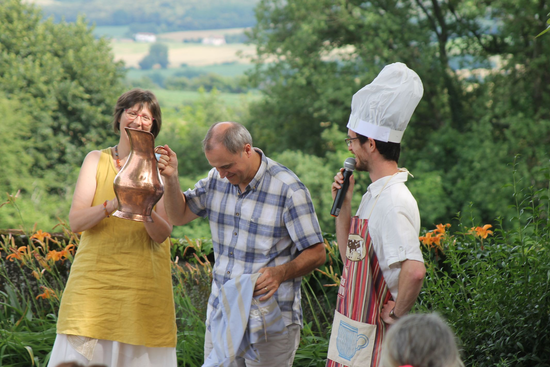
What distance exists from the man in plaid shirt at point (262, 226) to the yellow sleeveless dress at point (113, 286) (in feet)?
0.95

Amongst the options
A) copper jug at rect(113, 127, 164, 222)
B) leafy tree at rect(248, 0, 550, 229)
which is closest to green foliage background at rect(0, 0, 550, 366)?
leafy tree at rect(248, 0, 550, 229)

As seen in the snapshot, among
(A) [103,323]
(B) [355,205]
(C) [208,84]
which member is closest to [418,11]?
(B) [355,205]

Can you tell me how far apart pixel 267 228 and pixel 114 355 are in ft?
3.00

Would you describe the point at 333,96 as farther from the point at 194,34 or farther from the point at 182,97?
the point at 194,34

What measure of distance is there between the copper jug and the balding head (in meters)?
0.30

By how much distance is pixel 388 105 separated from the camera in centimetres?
218

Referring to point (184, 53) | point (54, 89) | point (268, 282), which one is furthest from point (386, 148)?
point (184, 53)

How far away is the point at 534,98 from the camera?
13016 mm

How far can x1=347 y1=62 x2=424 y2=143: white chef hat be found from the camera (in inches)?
84.7

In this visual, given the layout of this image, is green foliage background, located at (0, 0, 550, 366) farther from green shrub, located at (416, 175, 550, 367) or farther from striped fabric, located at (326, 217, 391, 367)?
striped fabric, located at (326, 217, 391, 367)

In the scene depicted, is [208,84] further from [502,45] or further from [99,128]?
[502,45]

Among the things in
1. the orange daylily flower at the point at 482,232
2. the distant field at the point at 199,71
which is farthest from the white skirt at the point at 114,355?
the distant field at the point at 199,71

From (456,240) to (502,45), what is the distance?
1227cm

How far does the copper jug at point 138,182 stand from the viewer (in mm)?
2154
